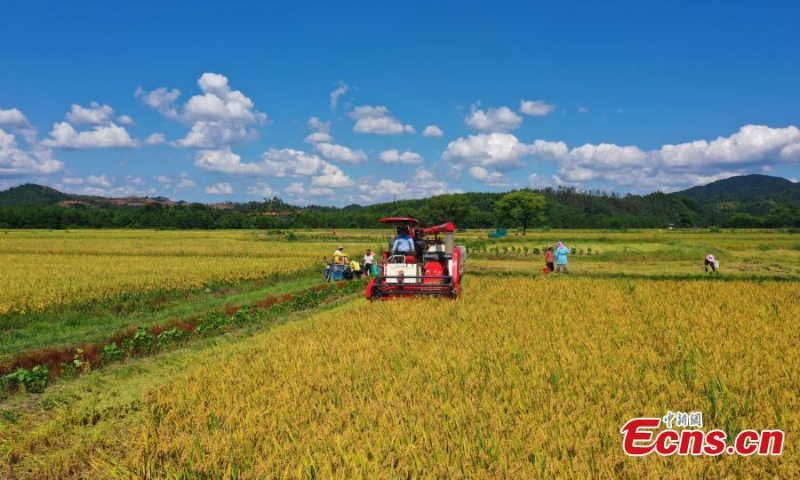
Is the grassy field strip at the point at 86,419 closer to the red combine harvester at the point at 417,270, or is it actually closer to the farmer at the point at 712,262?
the red combine harvester at the point at 417,270

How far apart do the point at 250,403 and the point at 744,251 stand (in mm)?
46458

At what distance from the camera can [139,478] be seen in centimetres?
396

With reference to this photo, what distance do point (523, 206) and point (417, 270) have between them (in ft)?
250

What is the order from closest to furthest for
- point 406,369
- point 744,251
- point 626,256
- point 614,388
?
point 614,388
point 406,369
point 626,256
point 744,251

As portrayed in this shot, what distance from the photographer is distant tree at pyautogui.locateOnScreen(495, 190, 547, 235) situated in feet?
281

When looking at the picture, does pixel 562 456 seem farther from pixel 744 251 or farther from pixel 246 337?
pixel 744 251

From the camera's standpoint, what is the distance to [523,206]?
86.2 meters

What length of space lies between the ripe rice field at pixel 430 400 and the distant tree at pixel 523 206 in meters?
77.0

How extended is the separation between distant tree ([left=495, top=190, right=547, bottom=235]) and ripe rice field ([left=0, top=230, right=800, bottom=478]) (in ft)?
253

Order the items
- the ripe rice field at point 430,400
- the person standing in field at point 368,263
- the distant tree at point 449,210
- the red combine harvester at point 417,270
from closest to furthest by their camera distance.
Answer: the ripe rice field at point 430,400 < the red combine harvester at point 417,270 < the person standing in field at point 368,263 < the distant tree at point 449,210

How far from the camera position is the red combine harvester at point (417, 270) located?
1362 cm

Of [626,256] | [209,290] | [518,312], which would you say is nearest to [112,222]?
[209,290]

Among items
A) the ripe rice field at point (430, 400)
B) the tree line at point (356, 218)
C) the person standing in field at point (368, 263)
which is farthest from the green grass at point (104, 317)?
the tree line at point (356, 218)

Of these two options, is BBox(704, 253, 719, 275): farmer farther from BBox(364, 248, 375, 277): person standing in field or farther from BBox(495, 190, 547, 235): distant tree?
BBox(495, 190, 547, 235): distant tree
